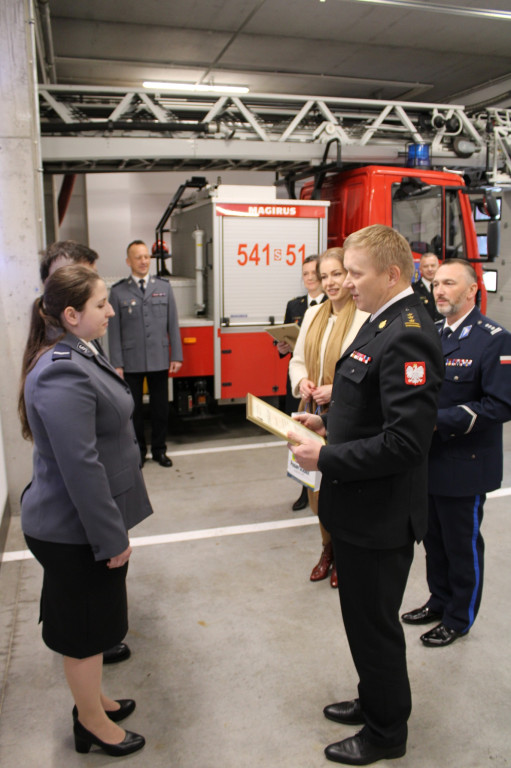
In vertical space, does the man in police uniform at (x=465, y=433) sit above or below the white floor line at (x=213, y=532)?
above

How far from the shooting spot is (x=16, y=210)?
13.0 feet

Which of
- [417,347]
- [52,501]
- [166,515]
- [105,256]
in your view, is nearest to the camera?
[417,347]

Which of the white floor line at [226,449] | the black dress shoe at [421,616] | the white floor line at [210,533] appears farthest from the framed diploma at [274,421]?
the white floor line at [226,449]

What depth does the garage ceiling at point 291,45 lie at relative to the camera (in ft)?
23.0

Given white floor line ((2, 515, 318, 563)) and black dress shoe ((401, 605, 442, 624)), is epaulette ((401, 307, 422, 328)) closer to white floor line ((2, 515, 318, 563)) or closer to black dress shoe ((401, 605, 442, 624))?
black dress shoe ((401, 605, 442, 624))

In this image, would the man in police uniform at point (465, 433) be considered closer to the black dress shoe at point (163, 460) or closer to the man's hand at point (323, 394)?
the man's hand at point (323, 394)

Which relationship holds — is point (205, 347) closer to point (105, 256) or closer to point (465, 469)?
point (465, 469)

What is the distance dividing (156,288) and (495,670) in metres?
3.77

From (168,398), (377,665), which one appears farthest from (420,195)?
(377,665)

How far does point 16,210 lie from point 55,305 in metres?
2.55

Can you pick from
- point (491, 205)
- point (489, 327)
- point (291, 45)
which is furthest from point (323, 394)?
point (291, 45)

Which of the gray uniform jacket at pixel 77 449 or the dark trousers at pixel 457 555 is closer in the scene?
the gray uniform jacket at pixel 77 449

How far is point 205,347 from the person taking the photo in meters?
5.61

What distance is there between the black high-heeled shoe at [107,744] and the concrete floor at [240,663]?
0.04m
